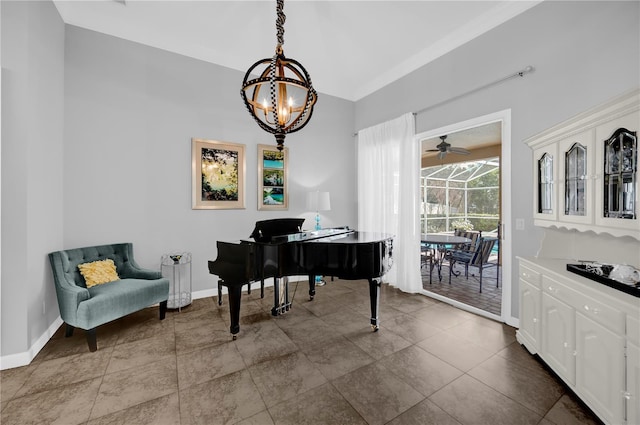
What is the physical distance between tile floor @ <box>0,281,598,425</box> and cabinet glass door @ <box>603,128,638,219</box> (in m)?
1.32

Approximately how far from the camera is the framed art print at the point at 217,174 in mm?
3709

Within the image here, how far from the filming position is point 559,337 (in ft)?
6.21

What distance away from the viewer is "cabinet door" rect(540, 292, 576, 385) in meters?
1.77

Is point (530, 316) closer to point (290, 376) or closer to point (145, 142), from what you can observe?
point (290, 376)

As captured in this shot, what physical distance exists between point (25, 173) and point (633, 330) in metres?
4.33

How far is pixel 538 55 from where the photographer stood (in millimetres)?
2645

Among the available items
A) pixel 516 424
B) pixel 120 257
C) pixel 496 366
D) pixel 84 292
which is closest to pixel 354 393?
pixel 516 424

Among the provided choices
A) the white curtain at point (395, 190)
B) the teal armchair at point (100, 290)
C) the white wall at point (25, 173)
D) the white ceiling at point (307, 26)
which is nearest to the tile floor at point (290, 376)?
the teal armchair at point (100, 290)

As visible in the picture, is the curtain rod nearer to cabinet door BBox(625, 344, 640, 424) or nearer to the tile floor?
cabinet door BBox(625, 344, 640, 424)

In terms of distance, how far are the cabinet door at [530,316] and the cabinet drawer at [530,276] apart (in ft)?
0.11

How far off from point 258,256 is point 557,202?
2.69 m

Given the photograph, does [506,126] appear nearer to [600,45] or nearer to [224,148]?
[600,45]

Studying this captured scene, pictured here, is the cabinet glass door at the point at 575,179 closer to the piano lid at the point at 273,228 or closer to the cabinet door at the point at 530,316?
the cabinet door at the point at 530,316

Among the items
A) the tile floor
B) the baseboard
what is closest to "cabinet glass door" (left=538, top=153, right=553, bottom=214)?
the tile floor
